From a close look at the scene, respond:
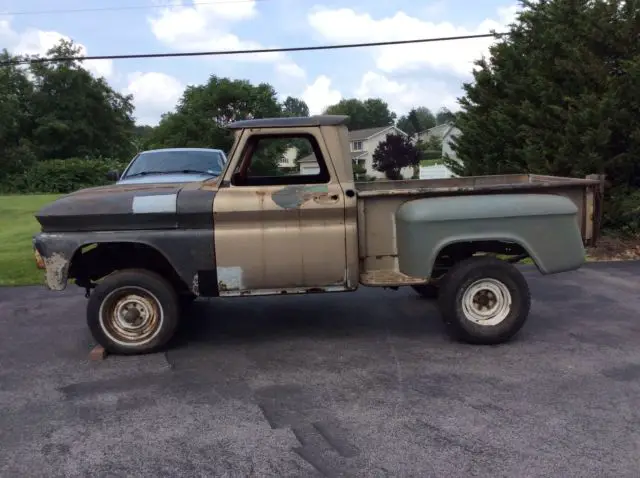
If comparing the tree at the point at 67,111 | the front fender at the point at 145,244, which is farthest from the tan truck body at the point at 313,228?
the tree at the point at 67,111

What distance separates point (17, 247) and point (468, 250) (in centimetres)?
974

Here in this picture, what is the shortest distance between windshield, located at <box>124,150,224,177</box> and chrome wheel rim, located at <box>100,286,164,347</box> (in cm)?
388

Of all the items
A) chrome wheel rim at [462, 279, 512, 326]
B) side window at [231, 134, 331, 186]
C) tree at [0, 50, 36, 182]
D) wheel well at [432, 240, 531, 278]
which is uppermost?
tree at [0, 50, 36, 182]

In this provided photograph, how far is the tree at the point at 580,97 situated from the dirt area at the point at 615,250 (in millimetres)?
382

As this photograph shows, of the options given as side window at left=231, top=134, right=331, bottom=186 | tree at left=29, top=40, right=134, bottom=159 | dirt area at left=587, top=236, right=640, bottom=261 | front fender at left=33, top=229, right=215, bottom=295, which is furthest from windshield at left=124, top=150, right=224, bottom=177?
tree at left=29, top=40, right=134, bottom=159

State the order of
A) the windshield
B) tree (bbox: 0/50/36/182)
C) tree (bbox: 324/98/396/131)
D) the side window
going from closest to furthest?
1. the side window
2. the windshield
3. tree (bbox: 0/50/36/182)
4. tree (bbox: 324/98/396/131)

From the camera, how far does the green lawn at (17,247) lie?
9.16m

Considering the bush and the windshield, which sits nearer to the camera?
the windshield

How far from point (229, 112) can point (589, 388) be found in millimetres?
41814

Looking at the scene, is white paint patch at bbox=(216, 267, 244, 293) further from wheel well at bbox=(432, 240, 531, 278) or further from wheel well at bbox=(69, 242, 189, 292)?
wheel well at bbox=(432, 240, 531, 278)

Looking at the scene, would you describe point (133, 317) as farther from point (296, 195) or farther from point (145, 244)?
point (296, 195)

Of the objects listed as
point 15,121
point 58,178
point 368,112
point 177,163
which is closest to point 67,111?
point 15,121

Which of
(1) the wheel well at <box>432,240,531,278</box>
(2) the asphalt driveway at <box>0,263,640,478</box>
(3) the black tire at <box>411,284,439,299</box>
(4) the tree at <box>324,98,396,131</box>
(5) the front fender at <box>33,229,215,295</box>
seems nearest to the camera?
(2) the asphalt driveway at <box>0,263,640,478</box>

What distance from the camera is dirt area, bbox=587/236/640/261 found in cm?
952
